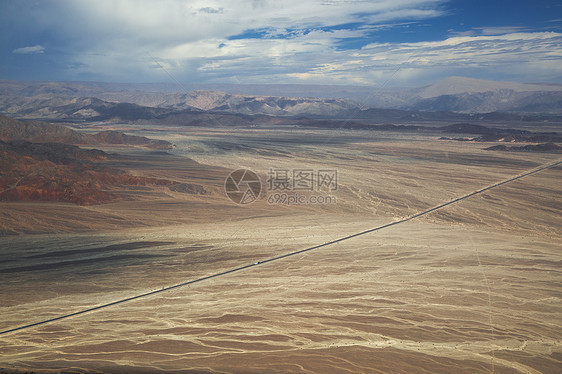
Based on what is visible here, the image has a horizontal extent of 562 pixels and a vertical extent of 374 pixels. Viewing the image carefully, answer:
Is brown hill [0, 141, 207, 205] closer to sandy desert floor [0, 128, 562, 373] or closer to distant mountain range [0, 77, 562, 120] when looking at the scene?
sandy desert floor [0, 128, 562, 373]

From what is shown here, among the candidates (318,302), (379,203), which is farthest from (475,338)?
(379,203)

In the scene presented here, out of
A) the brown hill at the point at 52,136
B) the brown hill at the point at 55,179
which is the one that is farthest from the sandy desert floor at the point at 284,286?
the brown hill at the point at 52,136

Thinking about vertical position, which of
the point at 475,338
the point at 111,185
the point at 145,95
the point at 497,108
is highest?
the point at 145,95

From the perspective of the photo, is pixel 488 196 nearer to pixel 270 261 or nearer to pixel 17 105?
pixel 270 261

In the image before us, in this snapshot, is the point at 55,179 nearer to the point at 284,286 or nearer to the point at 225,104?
the point at 284,286

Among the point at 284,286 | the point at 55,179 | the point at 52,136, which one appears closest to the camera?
the point at 284,286

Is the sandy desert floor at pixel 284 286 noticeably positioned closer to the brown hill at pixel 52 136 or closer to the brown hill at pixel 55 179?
the brown hill at pixel 55 179

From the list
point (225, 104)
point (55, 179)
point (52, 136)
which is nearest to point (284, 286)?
point (55, 179)

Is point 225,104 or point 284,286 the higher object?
point 225,104
